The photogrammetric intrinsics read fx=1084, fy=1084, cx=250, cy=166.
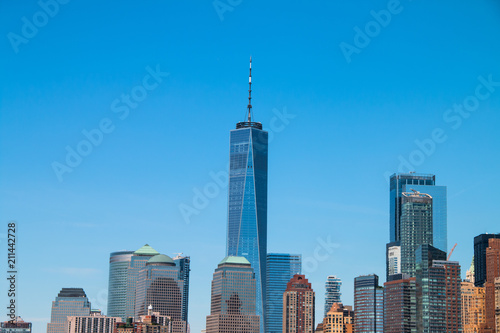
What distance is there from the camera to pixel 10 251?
122m

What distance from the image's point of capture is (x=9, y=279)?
407 feet

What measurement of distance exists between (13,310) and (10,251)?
383 inches

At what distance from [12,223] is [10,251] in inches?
127

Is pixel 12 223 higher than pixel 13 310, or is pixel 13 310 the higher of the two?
pixel 12 223

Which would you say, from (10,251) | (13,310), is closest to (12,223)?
(10,251)

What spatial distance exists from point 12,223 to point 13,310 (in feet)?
38.9

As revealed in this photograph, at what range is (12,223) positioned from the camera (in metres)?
122

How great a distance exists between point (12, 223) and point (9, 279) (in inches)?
264

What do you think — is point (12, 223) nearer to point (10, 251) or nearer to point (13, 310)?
point (10, 251)

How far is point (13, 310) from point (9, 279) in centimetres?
553
